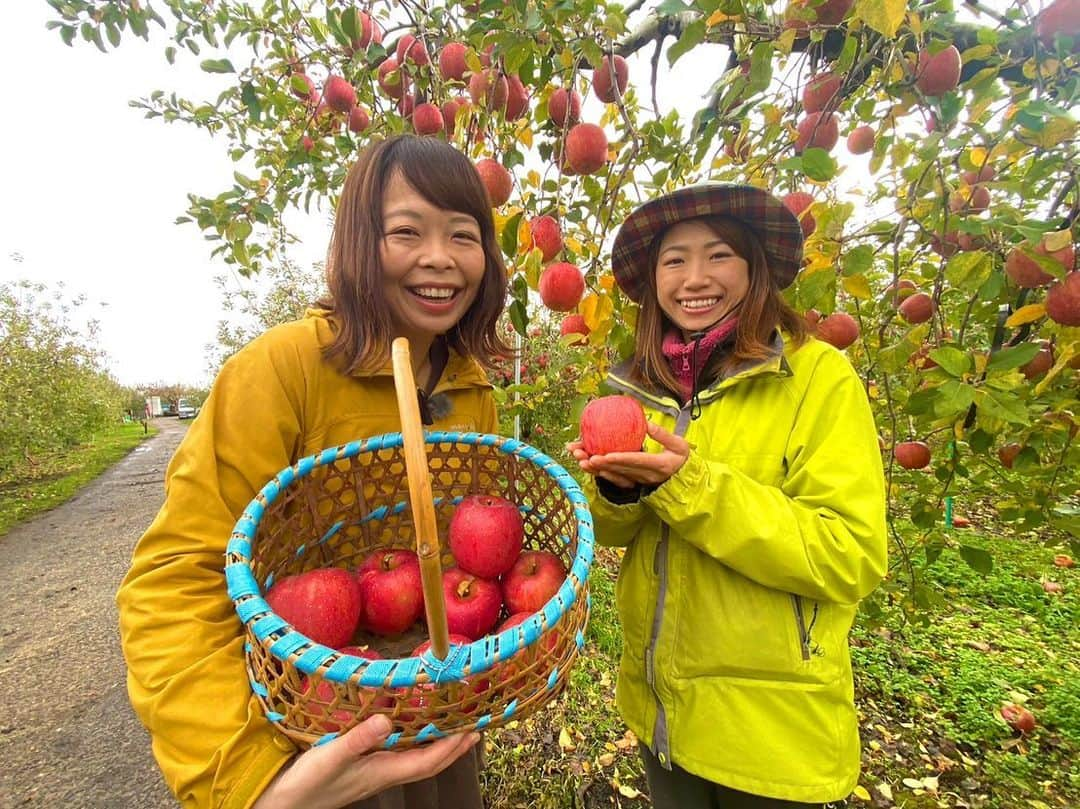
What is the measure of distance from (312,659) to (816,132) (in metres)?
1.74

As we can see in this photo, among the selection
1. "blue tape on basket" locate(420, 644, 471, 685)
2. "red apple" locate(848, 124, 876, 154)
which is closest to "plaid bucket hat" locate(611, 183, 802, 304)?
"blue tape on basket" locate(420, 644, 471, 685)

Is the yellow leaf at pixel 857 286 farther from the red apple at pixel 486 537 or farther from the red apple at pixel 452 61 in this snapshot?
the red apple at pixel 452 61

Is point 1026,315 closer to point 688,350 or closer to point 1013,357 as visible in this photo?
point 1013,357

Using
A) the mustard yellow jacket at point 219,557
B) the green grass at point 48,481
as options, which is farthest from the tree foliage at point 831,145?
the green grass at point 48,481

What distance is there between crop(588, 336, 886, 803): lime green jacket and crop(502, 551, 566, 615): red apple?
0.17 m

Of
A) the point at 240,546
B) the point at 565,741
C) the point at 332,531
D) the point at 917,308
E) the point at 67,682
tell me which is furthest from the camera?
the point at 67,682

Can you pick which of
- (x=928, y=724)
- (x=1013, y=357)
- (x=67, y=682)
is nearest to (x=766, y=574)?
(x=1013, y=357)

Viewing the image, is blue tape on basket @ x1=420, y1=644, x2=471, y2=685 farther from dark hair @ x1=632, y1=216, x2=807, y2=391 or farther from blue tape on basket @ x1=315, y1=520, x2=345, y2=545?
dark hair @ x1=632, y1=216, x2=807, y2=391

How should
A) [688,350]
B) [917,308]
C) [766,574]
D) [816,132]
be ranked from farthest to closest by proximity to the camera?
[917,308] < [816,132] < [688,350] < [766,574]

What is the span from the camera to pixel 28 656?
3342 millimetres

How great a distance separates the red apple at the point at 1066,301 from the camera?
121 cm

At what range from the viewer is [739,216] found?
1.21 metres

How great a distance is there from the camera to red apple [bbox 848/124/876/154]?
6.88 feet

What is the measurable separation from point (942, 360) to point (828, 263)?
30 centimetres
